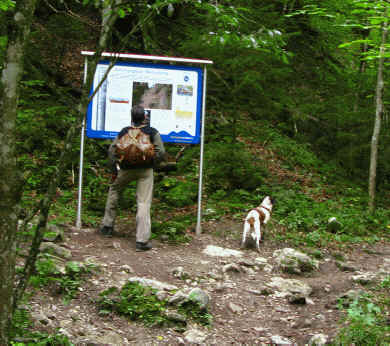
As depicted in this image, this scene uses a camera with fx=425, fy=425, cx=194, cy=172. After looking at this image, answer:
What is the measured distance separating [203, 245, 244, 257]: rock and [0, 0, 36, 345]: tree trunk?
4.63m

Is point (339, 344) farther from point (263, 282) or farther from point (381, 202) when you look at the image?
point (381, 202)

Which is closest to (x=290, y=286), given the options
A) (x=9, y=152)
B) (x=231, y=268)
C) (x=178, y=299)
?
(x=231, y=268)

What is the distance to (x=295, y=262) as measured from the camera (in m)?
6.31

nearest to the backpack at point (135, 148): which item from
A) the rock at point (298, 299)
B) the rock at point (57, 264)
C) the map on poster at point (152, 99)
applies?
the map on poster at point (152, 99)

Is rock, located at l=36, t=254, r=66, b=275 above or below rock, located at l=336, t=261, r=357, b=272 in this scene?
above

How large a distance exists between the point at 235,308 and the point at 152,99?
399 centimetres

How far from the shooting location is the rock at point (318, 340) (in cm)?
391

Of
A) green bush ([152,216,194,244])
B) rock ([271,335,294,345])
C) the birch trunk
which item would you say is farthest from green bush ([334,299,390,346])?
green bush ([152,216,194,244])

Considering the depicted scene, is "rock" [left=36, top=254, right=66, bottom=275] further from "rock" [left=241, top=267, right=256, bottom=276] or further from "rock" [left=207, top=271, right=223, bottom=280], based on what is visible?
"rock" [left=241, top=267, right=256, bottom=276]

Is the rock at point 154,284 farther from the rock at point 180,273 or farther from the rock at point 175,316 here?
the rock at point 175,316

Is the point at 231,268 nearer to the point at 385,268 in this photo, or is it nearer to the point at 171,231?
the point at 171,231

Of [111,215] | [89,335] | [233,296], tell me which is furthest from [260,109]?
[89,335]

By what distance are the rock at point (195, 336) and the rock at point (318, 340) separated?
101 centimetres

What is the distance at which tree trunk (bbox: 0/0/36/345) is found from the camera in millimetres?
2137
